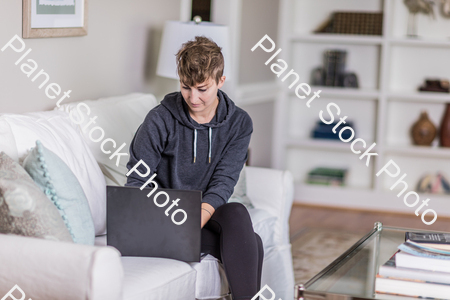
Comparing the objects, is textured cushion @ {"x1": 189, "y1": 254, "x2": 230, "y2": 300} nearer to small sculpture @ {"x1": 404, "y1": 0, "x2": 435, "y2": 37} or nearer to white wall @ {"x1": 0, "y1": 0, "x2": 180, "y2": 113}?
white wall @ {"x1": 0, "y1": 0, "x2": 180, "y2": 113}

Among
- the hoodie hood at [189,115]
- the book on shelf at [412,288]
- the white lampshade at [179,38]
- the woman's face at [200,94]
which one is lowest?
the book on shelf at [412,288]

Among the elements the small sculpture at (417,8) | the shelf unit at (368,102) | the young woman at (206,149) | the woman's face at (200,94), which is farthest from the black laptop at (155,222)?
the small sculpture at (417,8)

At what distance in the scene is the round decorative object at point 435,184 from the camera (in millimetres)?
4352

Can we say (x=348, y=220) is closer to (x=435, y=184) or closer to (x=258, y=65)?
(x=435, y=184)

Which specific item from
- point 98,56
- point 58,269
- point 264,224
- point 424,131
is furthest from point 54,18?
point 424,131

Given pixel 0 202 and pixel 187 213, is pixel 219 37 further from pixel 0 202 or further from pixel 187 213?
pixel 0 202

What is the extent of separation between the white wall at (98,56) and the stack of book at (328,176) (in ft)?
5.27

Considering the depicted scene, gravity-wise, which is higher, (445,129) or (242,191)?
(445,129)

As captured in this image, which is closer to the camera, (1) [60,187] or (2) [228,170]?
(1) [60,187]

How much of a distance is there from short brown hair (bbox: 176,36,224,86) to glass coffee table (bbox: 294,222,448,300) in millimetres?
719

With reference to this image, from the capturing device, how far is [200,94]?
1.94m

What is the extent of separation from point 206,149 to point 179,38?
0.99 metres

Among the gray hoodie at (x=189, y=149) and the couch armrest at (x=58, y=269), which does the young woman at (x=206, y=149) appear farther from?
the couch armrest at (x=58, y=269)

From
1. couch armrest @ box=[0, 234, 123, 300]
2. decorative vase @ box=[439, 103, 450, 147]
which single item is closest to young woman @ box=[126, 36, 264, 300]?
couch armrest @ box=[0, 234, 123, 300]
